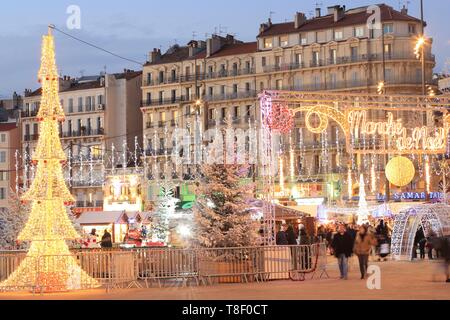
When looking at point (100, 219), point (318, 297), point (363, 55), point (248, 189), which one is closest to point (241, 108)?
point (363, 55)

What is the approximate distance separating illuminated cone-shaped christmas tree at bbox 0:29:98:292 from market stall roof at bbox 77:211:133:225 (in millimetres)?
22953

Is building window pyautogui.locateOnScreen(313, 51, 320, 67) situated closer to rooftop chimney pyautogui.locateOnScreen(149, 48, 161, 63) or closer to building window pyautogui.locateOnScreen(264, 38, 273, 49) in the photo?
building window pyautogui.locateOnScreen(264, 38, 273, 49)

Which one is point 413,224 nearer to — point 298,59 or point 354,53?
point 354,53

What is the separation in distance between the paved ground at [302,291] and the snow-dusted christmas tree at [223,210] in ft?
5.17

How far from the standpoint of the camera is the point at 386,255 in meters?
33.4

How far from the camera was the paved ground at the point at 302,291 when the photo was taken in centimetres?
1984

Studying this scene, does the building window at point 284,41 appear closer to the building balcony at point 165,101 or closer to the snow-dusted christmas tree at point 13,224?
the building balcony at point 165,101

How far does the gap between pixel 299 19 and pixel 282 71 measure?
4324mm

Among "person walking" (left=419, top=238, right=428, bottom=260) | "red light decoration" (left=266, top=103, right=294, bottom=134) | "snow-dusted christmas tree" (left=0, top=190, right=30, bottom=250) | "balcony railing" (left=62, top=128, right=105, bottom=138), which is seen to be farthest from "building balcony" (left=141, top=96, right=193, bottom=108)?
"red light decoration" (left=266, top=103, right=294, bottom=134)

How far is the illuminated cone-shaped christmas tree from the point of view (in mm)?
22842

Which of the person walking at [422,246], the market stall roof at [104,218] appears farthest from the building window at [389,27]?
the person walking at [422,246]

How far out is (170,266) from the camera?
24172 mm
